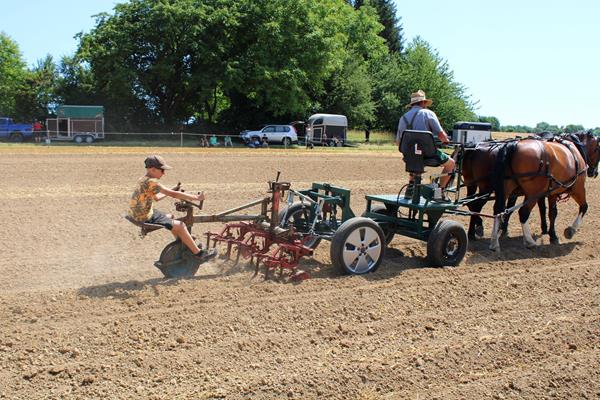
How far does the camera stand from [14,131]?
3931 cm

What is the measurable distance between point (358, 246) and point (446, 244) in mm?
1393

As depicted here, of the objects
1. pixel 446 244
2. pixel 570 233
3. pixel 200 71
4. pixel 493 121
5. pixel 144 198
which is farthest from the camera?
pixel 493 121

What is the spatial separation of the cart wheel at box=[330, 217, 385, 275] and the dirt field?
0.65 ft

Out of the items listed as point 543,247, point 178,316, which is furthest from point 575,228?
point 178,316

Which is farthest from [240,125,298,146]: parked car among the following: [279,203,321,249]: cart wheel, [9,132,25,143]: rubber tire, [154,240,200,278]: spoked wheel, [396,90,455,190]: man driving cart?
[154,240,200,278]: spoked wheel

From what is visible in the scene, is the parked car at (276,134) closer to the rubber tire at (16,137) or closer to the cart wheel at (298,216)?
the rubber tire at (16,137)

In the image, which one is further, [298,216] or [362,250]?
[298,216]

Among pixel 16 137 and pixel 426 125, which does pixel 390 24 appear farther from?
pixel 426 125

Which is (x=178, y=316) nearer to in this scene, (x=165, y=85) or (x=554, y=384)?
(x=554, y=384)

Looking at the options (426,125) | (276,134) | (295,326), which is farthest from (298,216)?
(276,134)

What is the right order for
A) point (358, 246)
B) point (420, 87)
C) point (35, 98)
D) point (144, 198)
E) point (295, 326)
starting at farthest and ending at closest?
1. point (420, 87)
2. point (35, 98)
3. point (358, 246)
4. point (144, 198)
5. point (295, 326)

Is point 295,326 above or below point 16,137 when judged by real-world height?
below

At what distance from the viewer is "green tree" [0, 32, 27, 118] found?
48375 millimetres

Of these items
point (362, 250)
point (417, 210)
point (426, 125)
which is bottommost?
point (362, 250)
